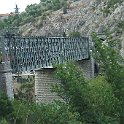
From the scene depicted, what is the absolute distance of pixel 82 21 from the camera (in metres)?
100

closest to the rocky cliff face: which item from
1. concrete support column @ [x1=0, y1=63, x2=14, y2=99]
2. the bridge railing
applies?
the bridge railing

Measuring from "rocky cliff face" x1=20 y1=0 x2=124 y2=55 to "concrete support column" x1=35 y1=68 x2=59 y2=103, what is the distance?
2807 cm

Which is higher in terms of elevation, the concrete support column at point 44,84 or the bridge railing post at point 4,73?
the bridge railing post at point 4,73

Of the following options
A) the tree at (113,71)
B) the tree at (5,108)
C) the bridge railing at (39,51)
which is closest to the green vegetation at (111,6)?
the bridge railing at (39,51)

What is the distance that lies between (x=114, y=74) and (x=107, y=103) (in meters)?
1.59

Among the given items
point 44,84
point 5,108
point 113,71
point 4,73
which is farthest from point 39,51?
point 113,71

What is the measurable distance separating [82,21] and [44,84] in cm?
5360

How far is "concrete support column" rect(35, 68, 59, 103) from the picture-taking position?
4725cm

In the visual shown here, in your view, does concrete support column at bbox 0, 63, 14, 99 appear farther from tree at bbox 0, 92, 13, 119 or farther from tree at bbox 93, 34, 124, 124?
tree at bbox 93, 34, 124, 124

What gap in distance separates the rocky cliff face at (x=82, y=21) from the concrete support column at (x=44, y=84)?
28.1m

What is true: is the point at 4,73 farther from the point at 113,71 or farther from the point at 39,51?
the point at 113,71

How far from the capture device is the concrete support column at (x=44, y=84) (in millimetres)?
47250

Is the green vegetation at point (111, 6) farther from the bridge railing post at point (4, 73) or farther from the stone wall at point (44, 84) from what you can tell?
the bridge railing post at point (4, 73)

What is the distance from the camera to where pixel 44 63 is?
41.7 meters
